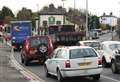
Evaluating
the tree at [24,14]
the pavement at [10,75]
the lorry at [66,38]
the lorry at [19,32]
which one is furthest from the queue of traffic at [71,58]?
the tree at [24,14]

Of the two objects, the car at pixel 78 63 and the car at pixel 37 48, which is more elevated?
the car at pixel 78 63

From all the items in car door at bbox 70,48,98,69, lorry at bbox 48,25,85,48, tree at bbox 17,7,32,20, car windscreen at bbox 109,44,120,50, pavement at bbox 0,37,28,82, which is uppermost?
car door at bbox 70,48,98,69

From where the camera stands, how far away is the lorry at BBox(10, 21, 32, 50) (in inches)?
2034

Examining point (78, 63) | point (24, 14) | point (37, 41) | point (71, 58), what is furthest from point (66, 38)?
point (24, 14)

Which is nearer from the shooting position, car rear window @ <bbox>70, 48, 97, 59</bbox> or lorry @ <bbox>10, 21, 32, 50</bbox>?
car rear window @ <bbox>70, 48, 97, 59</bbox>

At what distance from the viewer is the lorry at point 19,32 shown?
5167 centimetres

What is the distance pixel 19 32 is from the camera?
5247 centimetres

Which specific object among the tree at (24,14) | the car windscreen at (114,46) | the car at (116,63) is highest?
the car windscreen at (114,46)

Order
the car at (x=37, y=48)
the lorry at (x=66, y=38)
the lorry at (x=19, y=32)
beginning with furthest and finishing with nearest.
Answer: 1. the lorry at (x=19, y=32)
2. the lorry at (x=66, y=38)
3. the car at (x=37, y=48)

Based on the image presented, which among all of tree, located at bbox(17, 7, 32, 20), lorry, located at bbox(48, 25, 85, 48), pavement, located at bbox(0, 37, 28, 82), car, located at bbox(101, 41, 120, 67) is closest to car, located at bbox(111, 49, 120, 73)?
car, located at bbox(101, 41, 120, 67)

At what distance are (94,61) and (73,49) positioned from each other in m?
1.05

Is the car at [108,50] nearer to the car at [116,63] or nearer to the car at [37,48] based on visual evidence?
the car at [116,63]

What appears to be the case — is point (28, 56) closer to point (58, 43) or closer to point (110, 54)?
point (110, 54)

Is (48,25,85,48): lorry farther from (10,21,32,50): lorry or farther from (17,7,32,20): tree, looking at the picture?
(17,7,32,20): tree
